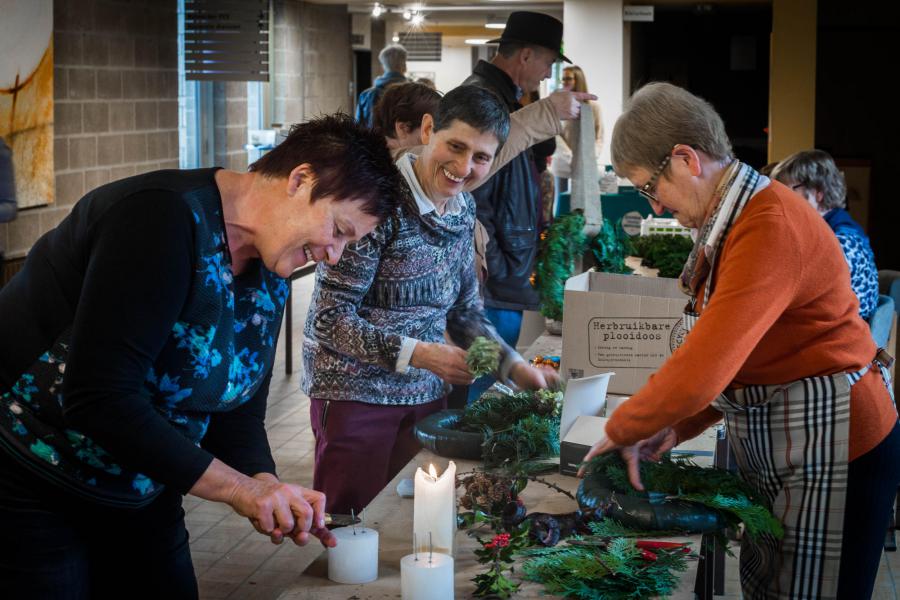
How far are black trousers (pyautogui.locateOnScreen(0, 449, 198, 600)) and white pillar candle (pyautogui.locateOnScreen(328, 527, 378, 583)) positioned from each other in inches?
12.4

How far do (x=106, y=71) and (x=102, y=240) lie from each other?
5975 millimetres

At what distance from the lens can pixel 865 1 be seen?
11461 mm

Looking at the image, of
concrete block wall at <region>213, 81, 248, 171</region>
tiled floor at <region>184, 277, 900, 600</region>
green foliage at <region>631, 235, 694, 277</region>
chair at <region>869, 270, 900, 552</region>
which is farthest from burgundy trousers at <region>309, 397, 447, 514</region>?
concrete block wall at <region>213, 81, 248, 171</region>

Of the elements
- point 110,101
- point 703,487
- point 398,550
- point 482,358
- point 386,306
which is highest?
point 110,101

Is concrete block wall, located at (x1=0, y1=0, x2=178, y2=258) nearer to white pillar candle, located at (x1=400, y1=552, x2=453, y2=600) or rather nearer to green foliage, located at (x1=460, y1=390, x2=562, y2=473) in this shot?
green foliage, located at (x1=460, y1=390, x2=562, y2=473)

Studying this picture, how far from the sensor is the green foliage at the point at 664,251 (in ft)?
13.7

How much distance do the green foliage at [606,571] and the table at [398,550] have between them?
0.09ft

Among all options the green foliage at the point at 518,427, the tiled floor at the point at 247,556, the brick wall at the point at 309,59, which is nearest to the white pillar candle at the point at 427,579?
the green foliage at the point at 518,427

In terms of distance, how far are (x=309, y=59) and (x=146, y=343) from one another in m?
12.2

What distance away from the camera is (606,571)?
1660 millimetres

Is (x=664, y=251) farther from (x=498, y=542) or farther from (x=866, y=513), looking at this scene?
(x=498, y=542)

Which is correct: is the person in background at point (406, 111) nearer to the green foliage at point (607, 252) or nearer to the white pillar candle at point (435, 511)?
the green foliage at point (607, 252)

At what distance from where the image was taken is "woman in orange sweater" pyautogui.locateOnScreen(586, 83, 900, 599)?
174 centimetres

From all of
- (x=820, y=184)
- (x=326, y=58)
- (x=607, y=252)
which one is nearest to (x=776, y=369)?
(x=607, y=252)
